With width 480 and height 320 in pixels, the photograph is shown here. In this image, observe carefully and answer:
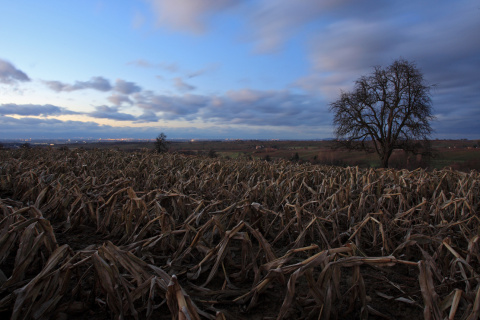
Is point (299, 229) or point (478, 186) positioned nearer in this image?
point (299, 229)

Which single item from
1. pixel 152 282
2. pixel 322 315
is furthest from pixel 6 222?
pixel 322 315

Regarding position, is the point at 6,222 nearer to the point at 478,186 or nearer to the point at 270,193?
the point at 270,193

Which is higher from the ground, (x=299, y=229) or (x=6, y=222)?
(x=6, y=222)

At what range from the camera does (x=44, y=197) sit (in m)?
3.64

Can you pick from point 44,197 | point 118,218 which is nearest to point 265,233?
point 118,218

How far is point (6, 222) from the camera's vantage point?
2.14 meters

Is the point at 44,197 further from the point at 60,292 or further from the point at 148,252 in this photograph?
the point at 60,292

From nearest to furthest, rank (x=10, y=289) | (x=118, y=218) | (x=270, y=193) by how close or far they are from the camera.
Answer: (x=10, y=289) → (x=118, y=218) → (x=270, y=193)

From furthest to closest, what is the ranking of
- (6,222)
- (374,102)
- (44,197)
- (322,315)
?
(374,102)
(44,197)
(6,222)
(322,315)

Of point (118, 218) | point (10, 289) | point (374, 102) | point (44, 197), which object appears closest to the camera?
point (10, 289)

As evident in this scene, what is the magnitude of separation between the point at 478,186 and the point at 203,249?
17.1ft

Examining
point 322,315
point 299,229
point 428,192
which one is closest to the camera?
point 322,315

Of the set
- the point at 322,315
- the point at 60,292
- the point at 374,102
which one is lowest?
the point at 322,315

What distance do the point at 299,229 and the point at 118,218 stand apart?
2.02 metres
